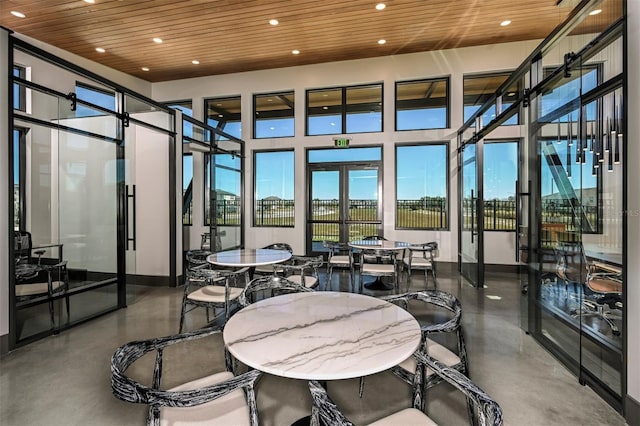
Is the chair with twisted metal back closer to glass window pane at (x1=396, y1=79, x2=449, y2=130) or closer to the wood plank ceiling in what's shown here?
the wood plank ceiling

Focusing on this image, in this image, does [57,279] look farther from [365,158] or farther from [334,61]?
[334,61]

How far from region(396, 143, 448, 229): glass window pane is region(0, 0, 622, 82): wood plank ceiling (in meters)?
2.10

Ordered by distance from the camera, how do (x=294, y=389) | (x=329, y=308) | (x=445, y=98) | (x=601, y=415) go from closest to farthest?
(x=329, y=308) → (x=601, y=415) → (x=294, y=389) → (x=445, y=98)

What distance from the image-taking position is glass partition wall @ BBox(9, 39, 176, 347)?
308cm

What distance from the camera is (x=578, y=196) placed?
270 cm

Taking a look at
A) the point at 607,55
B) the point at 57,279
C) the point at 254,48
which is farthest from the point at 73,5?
the point at 607,55

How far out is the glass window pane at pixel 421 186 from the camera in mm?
6340

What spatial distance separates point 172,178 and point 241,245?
8.08 feet

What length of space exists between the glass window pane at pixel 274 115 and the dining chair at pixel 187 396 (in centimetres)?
602

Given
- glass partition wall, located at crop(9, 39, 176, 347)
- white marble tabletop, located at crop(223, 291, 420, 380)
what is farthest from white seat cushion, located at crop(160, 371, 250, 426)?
glass partition wall, located at crop(9, 39, 176, 347)

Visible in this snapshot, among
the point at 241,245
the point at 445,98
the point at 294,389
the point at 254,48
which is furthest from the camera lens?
the point at 241,245

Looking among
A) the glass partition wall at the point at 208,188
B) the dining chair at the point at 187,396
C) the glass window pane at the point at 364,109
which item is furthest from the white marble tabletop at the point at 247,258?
the glass window pane at the point at 364,109

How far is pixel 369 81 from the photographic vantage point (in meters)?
6.50

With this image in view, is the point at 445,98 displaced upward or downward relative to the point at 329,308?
upward
